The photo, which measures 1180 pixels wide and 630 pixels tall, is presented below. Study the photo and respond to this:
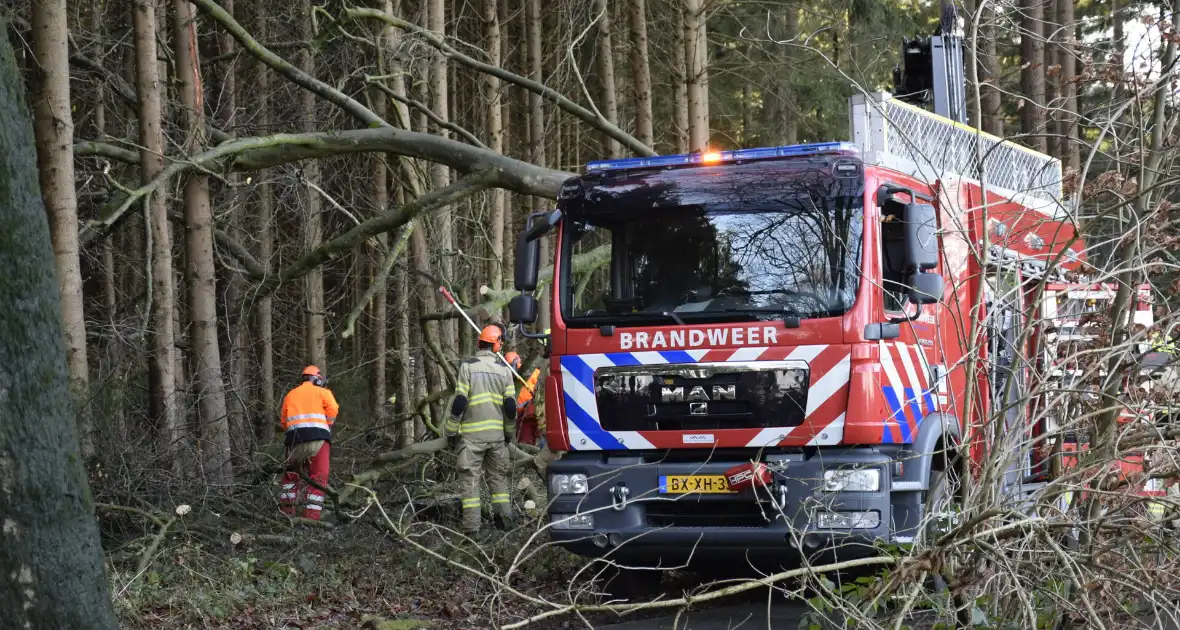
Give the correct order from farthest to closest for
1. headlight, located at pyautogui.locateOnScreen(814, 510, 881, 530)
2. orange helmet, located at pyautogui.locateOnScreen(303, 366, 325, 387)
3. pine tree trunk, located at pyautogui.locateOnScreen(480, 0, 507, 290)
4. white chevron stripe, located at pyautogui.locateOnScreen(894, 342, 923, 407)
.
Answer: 1. pine tree trunk, located at pyautogui.locateOnScreen(480, 0, 507, 290)
2. orange helmet, located at pyautogui.locateOnScreen(303, 366, 325, 387)
3. white chevron stripe, located at pyautogui.locateOnScreen(894, 342, 923, 407)
4. headlight, located at pyautogui.locateOnScreen(814, 510, 881, 530)

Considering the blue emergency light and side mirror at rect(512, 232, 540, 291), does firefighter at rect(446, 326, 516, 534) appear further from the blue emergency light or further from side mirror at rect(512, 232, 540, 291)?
the blue emergency light

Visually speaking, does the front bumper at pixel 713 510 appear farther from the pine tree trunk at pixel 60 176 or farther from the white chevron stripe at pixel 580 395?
the pine tree trunk at pixel 60 176

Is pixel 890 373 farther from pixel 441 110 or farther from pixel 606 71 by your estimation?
pixel 606 71

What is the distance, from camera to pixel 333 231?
2266cm

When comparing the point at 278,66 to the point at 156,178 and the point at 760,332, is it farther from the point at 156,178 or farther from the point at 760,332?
the point at 760,332

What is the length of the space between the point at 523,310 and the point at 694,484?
1622 millimetres

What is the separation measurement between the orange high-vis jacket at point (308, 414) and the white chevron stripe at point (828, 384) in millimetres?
5821

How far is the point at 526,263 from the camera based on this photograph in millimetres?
8047

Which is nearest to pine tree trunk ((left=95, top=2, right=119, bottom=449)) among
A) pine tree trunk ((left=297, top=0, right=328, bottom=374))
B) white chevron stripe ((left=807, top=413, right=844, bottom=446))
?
pine tree trunk ((left=297, top=0, right=328, bottom=374))

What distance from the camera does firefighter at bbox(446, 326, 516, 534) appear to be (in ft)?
35.4

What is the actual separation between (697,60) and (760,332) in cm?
833

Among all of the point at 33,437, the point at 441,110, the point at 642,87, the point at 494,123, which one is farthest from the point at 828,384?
the point at 494,123

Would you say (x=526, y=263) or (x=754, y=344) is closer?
(x=754, y=344)

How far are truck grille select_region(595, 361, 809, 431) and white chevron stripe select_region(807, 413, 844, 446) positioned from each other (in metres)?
0.14
